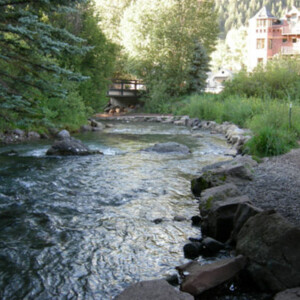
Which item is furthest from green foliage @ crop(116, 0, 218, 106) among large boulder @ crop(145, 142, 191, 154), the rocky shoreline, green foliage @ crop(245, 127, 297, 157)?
the rocky shoreline

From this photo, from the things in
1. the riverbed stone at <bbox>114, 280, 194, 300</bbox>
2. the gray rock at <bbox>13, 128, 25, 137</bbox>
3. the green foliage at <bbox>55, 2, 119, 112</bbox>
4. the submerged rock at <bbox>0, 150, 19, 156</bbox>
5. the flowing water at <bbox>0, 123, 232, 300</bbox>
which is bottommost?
the flowing water at <bbox>0, 123, 232, 300</bbox>

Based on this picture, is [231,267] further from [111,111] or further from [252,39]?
[252,39]

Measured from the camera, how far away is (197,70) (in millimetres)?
33188

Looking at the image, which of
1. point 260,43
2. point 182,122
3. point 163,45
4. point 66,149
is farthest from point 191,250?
point 260,43

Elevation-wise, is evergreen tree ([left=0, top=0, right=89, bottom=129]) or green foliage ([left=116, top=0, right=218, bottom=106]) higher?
green foliage ([left=116, top=0, right=218, bottom=106])

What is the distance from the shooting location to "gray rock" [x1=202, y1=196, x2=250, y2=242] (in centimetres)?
499

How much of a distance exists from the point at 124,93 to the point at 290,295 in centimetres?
3251

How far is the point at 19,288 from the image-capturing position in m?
3.73

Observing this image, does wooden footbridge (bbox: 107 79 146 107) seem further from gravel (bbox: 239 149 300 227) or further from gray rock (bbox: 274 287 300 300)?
gray rock (bbox: 274 287 300 300)

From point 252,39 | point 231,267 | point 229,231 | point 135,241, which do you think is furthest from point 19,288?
point 252,39

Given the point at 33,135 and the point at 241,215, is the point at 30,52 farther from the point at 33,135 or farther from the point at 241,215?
the point at 33,135

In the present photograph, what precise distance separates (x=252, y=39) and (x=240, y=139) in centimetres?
4960

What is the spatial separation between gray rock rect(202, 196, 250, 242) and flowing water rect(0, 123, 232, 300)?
28 centimetres

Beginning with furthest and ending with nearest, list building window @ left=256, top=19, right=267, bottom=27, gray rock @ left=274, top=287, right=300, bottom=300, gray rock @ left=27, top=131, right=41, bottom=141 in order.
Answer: building window @ left=256, top=19, right=267, bottom=27, gray rock @ left=27, top=131, right=41, bottom=141, gray rock @ left=274, top=287, right=300, bottom=300
